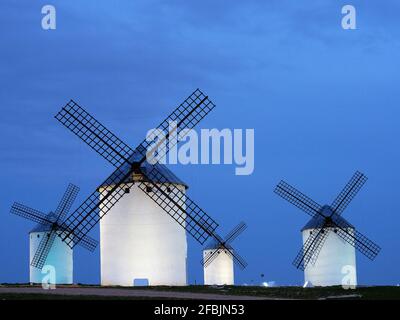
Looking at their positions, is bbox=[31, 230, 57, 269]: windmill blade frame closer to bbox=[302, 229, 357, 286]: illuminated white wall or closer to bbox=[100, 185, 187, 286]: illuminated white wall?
bbox=[100, 185, 187, 286]: illuminated white wall

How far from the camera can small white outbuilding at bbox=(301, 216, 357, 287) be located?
5578 cm

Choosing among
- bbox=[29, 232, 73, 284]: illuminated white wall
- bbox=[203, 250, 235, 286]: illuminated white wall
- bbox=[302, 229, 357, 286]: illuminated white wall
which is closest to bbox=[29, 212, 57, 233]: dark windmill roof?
bbox=[29, 232, 73, 284]: illuminated white wall

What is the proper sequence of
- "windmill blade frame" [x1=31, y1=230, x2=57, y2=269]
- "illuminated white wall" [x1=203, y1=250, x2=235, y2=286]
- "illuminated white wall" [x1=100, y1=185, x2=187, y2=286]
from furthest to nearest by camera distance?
1. "illuminated white wall" [x1=203, y1=250, x2=235, y2=286]
2. "windmill blade frame" [x1=31, y1=230, x2=57, y2=269]
3. "illuminated white wall" [x1=100, y1=185, x2=187, y2=286]

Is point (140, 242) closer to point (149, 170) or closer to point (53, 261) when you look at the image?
point (149, 170)

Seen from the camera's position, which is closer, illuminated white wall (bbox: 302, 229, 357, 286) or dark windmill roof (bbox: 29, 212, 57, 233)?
dark windmill roof (bbox: 29, 212, 57, 233)

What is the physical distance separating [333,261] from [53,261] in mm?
16502

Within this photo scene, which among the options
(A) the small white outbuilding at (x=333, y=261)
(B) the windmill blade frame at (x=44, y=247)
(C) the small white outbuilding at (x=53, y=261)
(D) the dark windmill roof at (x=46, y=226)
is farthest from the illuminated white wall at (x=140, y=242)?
(A) the small white outbuilding at (x=333, y=261)

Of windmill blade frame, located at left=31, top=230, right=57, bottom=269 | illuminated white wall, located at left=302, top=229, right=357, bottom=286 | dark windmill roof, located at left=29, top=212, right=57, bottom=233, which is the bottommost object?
illuminated white wall, located at left=302, top=229, right=357, bottom=286

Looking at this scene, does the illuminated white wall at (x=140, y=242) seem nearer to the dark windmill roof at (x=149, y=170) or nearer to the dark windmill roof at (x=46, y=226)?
the dark windmill roof at (x=149, y=170)

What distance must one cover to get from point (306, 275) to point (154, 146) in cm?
1859

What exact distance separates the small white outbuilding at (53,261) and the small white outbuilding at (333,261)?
1436 centimetres

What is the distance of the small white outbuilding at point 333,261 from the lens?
55781 millimetres

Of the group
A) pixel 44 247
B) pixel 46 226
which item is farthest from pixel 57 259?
pixel 46 226
